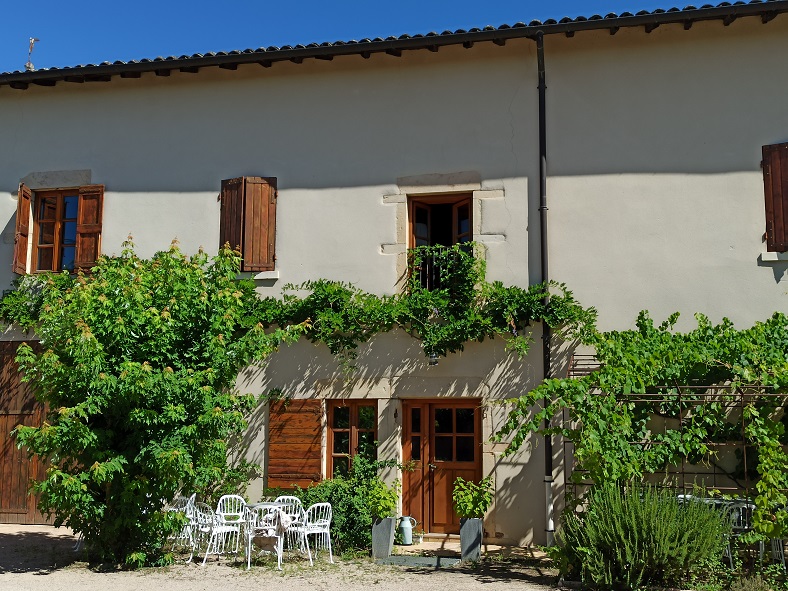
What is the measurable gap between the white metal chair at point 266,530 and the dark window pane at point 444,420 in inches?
85.8

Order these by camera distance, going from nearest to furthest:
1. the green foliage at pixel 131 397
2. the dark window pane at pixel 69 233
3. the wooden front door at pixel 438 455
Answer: the green foliage at pixel 131 397, the wooden front door at pixel 438 455, the dark window pane at pixel 69 233

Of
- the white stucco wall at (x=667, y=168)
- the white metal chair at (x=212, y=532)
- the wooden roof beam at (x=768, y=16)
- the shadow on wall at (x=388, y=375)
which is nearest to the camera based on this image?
the white metal chair at (x=212, y=532)

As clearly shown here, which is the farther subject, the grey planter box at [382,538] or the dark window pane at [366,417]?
the dark window pane at [366,417]

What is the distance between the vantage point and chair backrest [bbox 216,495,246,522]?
8.25 metres

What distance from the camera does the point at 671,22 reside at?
865cm

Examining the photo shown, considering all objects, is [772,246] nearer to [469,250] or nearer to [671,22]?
[671,22]

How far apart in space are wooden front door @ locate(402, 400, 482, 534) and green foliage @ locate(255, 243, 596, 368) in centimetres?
77

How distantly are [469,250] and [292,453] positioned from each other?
10.1ft

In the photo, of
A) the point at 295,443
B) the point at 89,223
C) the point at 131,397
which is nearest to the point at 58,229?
the point at 89,223

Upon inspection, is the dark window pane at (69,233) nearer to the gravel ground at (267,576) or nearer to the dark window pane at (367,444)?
the gravel ground at (267,576)

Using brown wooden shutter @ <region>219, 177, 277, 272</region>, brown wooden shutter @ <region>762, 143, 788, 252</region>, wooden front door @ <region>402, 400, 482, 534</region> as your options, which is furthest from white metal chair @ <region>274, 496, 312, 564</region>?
brown wooden shutter @ <region>762, 143, 788, 252</region>

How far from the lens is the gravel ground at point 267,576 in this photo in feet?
23.3

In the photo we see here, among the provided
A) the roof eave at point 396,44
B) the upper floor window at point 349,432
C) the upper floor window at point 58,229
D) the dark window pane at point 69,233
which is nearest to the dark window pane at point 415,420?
the upper floor window at point 349,432

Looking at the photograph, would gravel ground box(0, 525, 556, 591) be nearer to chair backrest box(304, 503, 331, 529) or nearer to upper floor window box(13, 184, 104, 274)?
chair backrest box(304, 503, 331, 529)
